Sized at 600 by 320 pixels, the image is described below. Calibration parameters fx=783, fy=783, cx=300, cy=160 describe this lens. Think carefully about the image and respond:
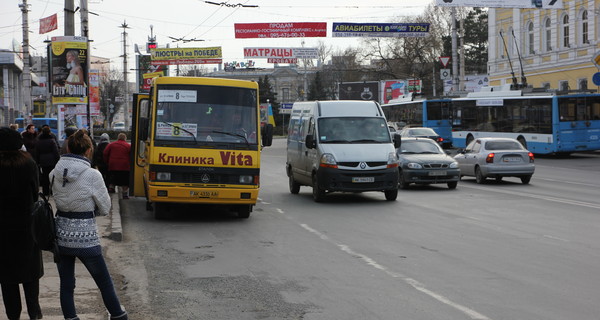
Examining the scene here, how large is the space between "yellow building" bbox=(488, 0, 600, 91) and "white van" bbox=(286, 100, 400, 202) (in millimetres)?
26941

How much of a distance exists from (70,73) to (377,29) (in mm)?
19845

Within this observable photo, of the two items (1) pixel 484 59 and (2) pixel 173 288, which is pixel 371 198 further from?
(1) pixel 484 59

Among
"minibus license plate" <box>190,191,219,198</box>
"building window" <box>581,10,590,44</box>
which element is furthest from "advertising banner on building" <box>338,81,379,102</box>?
"minibus license plate" <box>190,191,219,198</box>

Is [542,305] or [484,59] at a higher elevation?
[484,59]

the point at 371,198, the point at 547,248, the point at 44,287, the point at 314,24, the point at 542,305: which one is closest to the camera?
the point at 542,305

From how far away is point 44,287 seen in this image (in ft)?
27.9

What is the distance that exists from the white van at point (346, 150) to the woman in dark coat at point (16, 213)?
11572mm

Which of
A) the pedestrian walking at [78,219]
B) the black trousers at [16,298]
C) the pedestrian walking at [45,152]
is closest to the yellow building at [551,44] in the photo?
the pedestrian walking at [45,152]

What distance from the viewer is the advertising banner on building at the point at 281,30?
127 ft

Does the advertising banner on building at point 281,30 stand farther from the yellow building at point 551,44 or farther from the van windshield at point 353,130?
the van windshield at point 353,130

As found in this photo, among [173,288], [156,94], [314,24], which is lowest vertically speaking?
[173,288]

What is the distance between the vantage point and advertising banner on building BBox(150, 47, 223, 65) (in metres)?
Result: 53.7

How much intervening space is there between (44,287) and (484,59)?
343 ft

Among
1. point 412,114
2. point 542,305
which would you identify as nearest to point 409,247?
point 542,305
